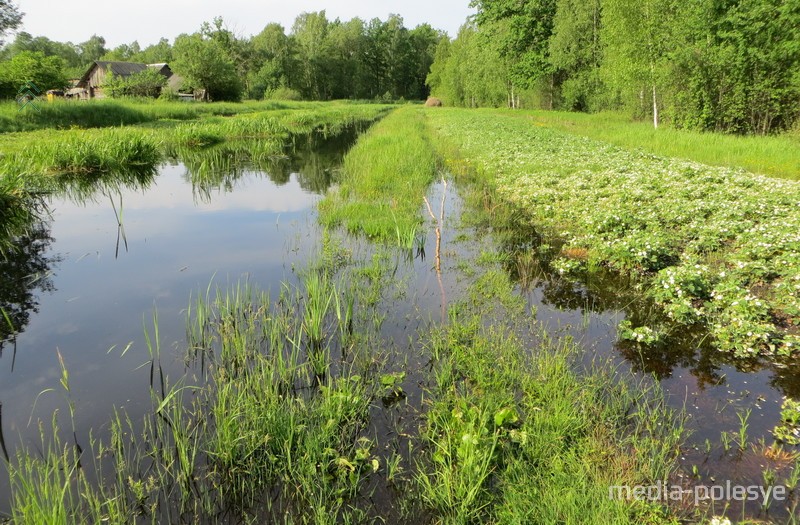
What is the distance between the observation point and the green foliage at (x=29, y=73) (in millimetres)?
34781

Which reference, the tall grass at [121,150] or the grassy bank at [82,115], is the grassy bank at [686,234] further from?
the grassy bank at [82,115]

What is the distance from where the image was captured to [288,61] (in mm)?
81312

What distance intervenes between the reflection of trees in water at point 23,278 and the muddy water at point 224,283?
1.3 inches

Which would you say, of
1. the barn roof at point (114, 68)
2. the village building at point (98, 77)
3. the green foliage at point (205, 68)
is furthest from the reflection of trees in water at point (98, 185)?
the barn roof at point (114, 68)

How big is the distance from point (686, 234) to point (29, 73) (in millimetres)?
48580

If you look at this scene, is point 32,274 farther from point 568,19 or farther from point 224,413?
point 568,19

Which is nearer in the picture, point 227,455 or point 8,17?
point 227,455

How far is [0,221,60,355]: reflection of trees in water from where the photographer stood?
20.8 feet

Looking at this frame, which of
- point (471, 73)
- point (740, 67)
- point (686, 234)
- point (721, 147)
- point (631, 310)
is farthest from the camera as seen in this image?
point (471, 73)

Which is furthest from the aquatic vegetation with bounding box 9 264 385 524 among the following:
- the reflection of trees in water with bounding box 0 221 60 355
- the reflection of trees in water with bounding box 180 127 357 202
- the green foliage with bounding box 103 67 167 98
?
the green foliage with bounding box 103 67 167 98

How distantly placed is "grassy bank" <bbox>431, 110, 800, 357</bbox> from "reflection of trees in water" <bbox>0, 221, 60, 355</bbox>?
329 inches

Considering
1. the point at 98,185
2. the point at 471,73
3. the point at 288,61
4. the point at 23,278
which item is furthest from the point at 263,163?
the point at 288,61

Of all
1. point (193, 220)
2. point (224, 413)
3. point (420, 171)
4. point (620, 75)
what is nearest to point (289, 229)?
point (193, 220)

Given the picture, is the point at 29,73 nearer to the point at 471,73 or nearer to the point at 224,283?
the point at 224,283
